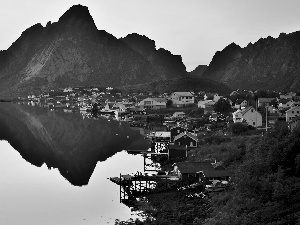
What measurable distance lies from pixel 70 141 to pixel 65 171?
15.1m

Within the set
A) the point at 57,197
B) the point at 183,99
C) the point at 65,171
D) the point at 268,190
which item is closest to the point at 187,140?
the point at 65,171

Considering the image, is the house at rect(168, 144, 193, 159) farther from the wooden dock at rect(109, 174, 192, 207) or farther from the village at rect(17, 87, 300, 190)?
the wooden dock at rect(109, 174, 192, 207)

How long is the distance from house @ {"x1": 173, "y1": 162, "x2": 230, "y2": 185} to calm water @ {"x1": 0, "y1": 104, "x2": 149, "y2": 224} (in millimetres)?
3829

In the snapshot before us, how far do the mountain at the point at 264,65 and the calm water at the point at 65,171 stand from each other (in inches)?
3133

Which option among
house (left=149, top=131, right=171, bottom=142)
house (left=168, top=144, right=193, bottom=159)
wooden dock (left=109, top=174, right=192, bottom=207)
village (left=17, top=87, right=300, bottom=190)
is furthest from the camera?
house (left=149, top=131, right=171, bottom=142)

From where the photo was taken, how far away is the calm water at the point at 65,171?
886 inches

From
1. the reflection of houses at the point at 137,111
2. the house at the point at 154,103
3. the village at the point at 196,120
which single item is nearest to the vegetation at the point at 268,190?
the village at the point at 196,120

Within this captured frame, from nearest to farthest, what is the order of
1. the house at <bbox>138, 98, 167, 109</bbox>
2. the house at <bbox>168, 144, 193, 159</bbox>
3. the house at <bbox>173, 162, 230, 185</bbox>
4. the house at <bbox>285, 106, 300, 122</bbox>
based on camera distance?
the house at <bbox>173, 162, 230, 185</bbox>, the house at <bbox>168, 144, 193, 159</bbox>, the house at <bbox>285, 106, 300, 122</bbox>, the house at <bbox>138, 98, 167, 109</bbox>

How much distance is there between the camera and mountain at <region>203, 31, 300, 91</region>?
136000 millimetres

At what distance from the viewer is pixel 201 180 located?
24.5 m

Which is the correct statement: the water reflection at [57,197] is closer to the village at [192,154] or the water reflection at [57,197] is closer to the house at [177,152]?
the village at [192,154]

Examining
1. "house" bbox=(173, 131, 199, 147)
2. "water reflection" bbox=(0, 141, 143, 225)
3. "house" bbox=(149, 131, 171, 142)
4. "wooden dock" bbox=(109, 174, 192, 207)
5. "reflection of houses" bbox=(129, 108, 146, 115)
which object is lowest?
"water reflection" bbox=(0, 141, 143, 225)

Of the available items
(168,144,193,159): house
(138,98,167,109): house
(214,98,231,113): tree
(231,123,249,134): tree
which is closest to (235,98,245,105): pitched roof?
(214,98,231,113): tree

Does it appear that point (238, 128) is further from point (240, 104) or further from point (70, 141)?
point (240, 104)
